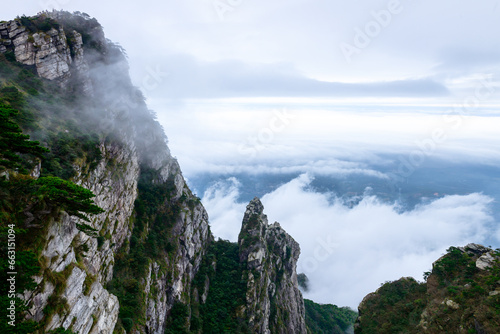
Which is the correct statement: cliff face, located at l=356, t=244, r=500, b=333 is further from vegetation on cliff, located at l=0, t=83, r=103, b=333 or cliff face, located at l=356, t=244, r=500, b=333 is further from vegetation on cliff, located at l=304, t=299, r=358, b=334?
vegetation on cliff, located at l=304, t=299, r=358, b=334

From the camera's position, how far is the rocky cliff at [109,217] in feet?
77.8

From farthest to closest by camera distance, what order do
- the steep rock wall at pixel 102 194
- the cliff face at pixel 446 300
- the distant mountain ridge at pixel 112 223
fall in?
1. the cliff face at pixel 446 300
2. the distant mountain ridge at pixel 112 223
3. the steep rock wall at pixel 102 194

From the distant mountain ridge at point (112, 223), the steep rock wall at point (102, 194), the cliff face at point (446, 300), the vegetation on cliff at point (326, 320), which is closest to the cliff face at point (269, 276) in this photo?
the distant mountain ridge at point (112, 223)

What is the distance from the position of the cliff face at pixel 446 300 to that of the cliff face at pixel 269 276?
107ft

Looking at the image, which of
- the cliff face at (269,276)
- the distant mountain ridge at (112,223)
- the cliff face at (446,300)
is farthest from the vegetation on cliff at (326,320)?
the cliff face at (446,300)

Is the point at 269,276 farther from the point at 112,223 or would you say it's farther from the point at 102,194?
the point at 102,194

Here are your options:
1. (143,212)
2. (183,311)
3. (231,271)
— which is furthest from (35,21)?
(231,271)

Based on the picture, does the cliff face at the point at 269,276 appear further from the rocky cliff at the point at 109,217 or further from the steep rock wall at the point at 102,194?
the steep rock wall at the point at 102,194

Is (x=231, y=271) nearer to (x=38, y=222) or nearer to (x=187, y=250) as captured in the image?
(x=187, y=250)

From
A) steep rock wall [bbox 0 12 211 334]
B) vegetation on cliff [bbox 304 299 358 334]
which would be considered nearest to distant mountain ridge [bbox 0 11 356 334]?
steep rock wall [bbox 0 12 211 334]

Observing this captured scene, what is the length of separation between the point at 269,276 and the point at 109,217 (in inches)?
2397

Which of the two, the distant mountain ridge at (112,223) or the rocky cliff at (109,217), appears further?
the rocky cliff at (109,217)

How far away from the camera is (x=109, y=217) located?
44312 millimetres

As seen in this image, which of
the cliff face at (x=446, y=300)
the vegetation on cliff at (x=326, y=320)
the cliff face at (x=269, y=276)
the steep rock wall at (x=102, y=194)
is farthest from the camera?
the vegetation on cliff at (x=326, y=320)
